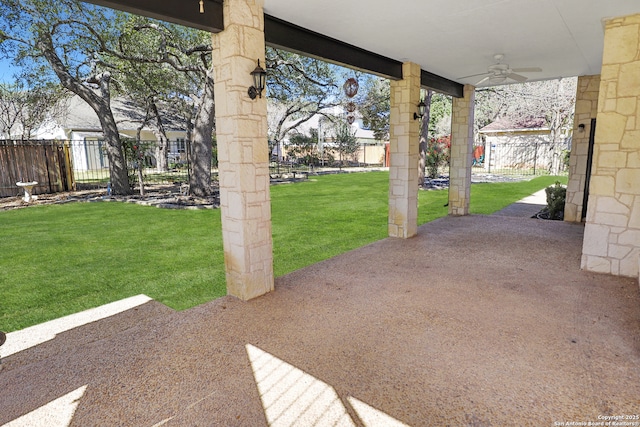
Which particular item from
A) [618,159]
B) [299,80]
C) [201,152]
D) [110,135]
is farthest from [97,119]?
[618,159]

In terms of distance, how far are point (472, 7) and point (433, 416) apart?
3.63 m

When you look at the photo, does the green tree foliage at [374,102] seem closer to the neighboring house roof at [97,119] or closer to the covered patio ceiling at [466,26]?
the neighboring house roof at [97,119]

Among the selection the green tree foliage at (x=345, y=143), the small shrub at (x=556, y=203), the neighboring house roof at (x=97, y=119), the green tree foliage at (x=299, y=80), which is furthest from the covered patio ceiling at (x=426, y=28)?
the green tree foliage at (x=345, y=143)

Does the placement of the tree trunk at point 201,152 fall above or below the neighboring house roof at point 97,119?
below

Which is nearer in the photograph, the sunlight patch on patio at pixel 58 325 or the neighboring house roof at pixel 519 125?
the sunlight patch on patio at pixel 58 325

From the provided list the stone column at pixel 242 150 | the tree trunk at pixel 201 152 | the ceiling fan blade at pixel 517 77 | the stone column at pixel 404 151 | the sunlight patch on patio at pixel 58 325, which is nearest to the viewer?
the sunlight patch on patio at pixel 58 325

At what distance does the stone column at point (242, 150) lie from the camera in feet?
10.6

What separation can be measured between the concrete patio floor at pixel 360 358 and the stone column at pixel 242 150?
0.39m

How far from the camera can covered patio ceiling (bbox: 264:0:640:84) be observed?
11.5 feet

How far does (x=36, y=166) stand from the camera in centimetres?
1142

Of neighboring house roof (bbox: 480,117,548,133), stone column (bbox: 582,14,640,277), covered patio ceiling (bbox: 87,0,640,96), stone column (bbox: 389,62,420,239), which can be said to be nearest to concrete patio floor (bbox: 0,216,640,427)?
stone column (bbox: 582,14,640,277)

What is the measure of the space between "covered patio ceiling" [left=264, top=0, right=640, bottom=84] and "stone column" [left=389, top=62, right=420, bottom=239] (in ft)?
1.38

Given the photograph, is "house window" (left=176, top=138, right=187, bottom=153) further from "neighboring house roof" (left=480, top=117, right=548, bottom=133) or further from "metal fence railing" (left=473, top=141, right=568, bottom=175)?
"neighboring house roof" (left=480, top=117, right=548, bottom=133)

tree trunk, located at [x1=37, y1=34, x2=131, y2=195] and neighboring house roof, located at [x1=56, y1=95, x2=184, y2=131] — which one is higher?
neighboring house roof, located at [x1=56, y1=95, x2=184, y2=131]
